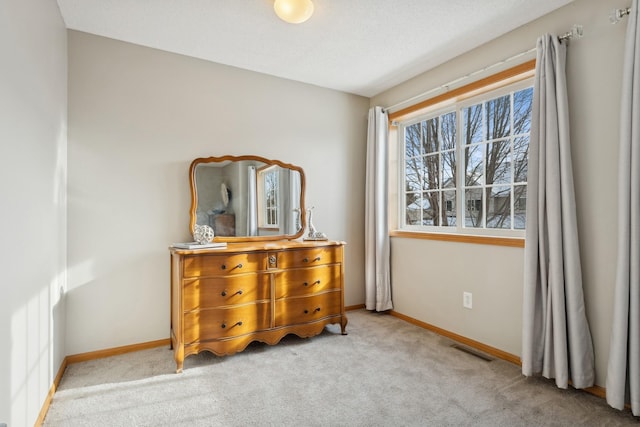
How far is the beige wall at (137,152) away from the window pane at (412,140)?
1.28 meters

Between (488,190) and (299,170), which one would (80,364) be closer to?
(299,170)

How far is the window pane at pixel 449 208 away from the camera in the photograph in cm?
309

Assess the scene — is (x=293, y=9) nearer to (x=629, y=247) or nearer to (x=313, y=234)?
(x=313, y=234)

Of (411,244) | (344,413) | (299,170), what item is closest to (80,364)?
(344,413)

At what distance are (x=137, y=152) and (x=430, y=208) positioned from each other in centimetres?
262

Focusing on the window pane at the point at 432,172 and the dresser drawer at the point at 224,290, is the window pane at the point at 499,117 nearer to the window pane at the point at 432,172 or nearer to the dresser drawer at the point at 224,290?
the window pane at the point at 432,172

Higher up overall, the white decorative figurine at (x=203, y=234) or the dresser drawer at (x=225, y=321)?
the white decorative figurine at (x=203, y=234)

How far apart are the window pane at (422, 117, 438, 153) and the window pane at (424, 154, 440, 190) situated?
0.08 meters

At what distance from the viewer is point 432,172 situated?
10.8 feet

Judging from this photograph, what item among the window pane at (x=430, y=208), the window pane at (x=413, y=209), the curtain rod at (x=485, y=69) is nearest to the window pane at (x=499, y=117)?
the curtain rod at (x=485, y=69)

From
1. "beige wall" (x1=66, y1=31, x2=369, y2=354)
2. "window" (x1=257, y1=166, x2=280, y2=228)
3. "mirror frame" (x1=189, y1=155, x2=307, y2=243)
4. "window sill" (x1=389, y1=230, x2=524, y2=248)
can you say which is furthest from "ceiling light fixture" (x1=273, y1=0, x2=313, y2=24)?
"window sill" (x1=389, y1=230, x2=524, y2=248)

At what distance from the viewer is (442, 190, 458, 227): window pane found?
309cm

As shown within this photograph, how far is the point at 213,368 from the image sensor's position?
2.38 meters

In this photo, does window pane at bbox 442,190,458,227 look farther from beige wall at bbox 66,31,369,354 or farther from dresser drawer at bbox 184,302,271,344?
dresser drawer at bbox 184,302,271,344
